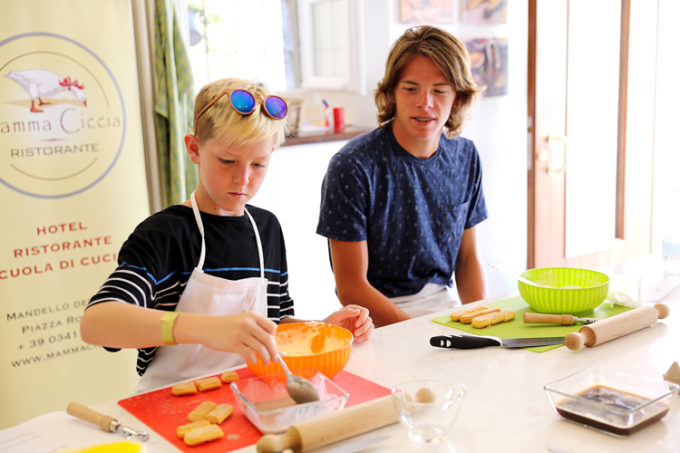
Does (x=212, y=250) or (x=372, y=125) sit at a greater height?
(x=372, y=125)

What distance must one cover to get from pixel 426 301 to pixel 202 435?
3.95ft

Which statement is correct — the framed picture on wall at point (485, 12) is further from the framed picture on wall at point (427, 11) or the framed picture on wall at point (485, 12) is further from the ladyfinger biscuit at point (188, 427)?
the ladyfinger biscuit at point (188, 427)

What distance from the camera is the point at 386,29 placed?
10.5 feet

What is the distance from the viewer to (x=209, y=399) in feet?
4.01

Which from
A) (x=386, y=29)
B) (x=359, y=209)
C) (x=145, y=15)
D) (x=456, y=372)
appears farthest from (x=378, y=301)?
(x=386, y=29)

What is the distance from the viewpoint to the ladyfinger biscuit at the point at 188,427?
1082 mm

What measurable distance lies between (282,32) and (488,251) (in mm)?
1526

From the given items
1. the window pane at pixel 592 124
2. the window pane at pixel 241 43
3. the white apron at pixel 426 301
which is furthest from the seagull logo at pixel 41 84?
the window pane at pixel 592 124

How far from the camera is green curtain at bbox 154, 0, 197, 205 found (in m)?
2.57

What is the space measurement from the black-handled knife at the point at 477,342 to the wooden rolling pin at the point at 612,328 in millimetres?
57

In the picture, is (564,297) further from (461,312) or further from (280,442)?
(280,442)

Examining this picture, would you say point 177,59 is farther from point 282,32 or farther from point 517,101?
point 517,101

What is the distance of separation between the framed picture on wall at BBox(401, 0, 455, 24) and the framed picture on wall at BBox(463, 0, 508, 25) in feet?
0.32

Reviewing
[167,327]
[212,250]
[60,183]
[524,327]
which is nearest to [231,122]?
[212,250]
